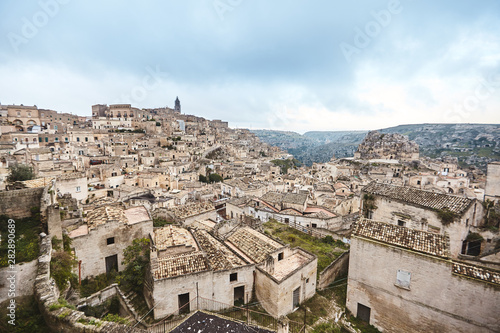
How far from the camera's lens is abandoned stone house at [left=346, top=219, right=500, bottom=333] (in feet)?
33.0

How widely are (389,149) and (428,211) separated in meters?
88.3

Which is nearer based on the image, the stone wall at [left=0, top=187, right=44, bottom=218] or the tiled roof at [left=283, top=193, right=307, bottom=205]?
the stone wall at [left=0, top=187, right=44, bottom=218]

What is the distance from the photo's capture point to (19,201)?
11.3m

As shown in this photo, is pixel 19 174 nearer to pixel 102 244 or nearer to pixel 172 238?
pixel 102 244

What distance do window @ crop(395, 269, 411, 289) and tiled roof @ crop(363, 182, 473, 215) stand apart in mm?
6436

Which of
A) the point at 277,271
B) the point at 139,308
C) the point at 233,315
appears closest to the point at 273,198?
the point at 277,271

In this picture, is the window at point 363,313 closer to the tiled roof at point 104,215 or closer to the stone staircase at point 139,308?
the stone staircase at point 139,308

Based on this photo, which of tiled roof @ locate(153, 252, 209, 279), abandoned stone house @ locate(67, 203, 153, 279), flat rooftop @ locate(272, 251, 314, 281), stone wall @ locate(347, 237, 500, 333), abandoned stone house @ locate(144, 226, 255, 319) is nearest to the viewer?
stone wall @ locate(347, 237, 500, 333)

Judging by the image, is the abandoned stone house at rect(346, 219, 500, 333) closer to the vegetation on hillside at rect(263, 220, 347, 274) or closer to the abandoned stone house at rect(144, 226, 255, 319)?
the vegetation on hillside at rect(263, 220, 347, 274)

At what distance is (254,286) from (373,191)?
40.6 ft

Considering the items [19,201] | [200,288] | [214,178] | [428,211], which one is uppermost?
[19,201]

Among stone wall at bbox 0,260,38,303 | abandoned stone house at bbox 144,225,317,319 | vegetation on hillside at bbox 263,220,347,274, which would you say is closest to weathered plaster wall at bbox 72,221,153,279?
abandoned stone house at bbox 144,225,317,319

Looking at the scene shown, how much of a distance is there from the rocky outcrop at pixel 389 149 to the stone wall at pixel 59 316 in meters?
98.8

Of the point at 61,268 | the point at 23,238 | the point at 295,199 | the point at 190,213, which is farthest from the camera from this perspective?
the point at 295,199
